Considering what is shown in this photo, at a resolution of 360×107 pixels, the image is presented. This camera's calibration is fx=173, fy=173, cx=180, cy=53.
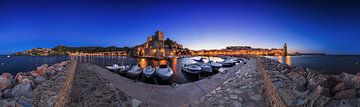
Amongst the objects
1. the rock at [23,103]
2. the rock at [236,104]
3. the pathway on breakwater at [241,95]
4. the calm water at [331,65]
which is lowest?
the calm water at [331,65]

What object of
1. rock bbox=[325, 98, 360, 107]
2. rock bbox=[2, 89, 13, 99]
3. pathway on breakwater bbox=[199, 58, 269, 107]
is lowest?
pathway on breakwater bbox=[199, 58, 269, 107]

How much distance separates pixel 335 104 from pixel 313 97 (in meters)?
0.63

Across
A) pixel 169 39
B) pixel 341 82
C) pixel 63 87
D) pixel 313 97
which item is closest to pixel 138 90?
pixel 63 87

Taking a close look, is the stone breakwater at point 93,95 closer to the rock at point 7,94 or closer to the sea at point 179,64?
the rock at point 7,94

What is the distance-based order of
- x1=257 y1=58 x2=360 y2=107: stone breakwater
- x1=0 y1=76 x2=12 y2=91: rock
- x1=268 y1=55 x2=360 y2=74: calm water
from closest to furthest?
x1=257 y1=58 x2=360 y2=107: stone breakwater < x1=0 y1=76 x2=12 y2=91: rock < x1=268 y1=55 x2=360 y2=74: calm water

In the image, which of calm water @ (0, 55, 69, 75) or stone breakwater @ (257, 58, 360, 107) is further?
calm water @ (0, 55, 69, 75)

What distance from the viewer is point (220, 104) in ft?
20.8

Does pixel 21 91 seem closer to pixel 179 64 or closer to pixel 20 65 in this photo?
pixel 179 64

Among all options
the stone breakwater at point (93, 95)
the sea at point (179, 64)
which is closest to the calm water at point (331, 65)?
the sea at point (179, 64)

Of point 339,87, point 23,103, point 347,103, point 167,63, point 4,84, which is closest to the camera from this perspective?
point 347,103

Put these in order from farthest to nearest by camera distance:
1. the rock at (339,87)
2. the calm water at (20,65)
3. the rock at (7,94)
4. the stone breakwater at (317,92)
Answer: the calm water at (20,65), the rock at (7,94), the rock at (339,87), the stone breakwater at (317,92)

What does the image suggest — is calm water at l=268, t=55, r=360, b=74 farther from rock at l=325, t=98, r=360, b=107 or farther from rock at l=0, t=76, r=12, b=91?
rock at l=0, t=76, r=12, b=91

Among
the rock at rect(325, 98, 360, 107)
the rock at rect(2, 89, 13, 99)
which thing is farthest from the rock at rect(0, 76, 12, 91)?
the rock at rect(325, 98, 360, 107)

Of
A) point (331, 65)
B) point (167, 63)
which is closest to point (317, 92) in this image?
point (167, 63)
